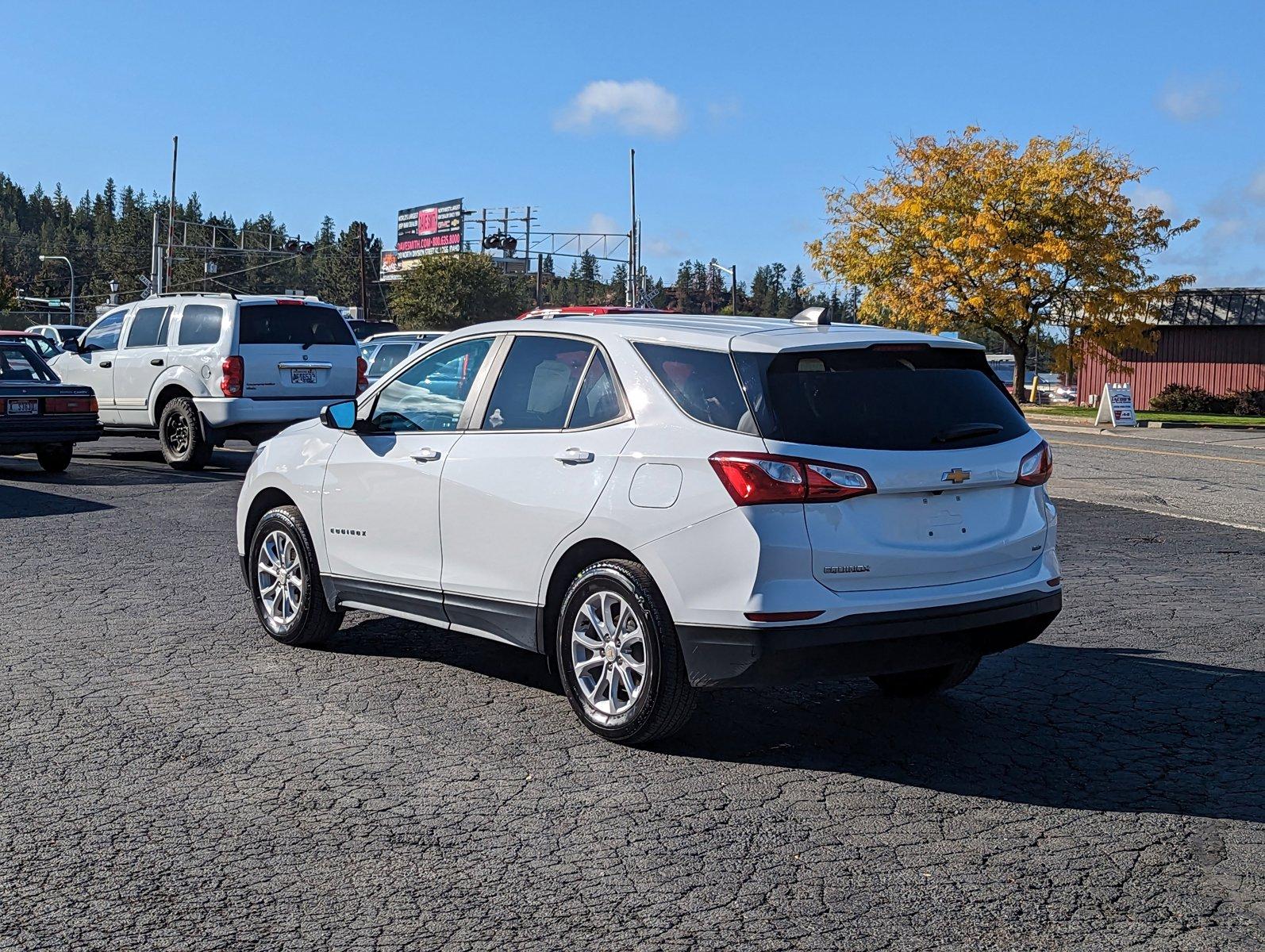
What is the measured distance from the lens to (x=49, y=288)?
17850 centimetres

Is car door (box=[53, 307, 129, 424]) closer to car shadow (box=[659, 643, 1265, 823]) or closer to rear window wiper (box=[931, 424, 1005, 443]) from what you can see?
car shadow (box=[659, 643, 1265, 823])

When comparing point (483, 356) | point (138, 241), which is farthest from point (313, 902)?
point (138, 241)

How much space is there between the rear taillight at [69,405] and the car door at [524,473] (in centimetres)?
1161

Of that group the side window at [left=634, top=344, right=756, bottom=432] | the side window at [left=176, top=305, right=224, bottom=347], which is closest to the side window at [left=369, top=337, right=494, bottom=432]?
the side window at [left=634, top=344, right=756, bottom=432]

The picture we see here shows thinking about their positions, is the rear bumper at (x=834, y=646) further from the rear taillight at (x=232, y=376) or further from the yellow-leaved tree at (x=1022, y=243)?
the yellow-leaved tree at (x=1022, y=243)

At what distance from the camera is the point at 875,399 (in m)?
5.53

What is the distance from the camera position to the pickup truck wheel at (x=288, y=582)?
742 cm

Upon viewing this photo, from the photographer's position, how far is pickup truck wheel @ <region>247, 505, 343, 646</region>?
7418mm

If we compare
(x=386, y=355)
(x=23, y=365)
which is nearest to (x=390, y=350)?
(x=386, y=355)

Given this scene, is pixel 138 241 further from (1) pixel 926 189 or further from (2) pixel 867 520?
(2) pixel 867 520

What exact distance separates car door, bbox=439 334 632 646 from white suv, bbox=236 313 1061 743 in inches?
0.4

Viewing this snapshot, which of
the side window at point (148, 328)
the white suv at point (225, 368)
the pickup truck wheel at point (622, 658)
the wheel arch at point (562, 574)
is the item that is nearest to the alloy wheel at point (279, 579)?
the wheel arch at point (562, 574)

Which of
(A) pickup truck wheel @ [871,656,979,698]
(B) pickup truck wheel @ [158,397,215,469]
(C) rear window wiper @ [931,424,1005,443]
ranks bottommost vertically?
(A) pickup truck wheel @ [871,656,979,698]

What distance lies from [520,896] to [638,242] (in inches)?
2714
